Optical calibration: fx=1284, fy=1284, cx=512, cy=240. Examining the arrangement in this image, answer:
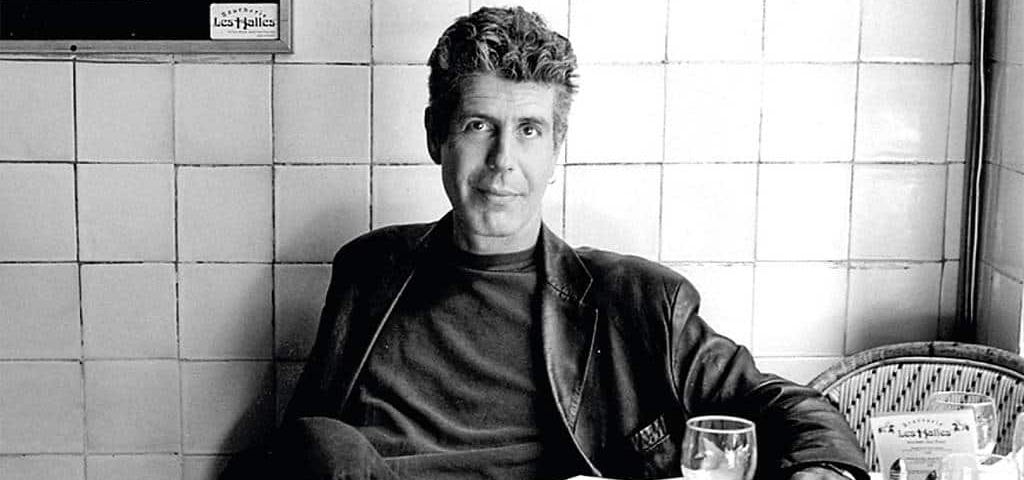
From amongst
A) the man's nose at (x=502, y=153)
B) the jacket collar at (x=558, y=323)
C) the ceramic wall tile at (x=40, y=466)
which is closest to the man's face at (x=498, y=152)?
the man's nose at (x=502, y=153)

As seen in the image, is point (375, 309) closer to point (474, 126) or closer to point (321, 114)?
point (474, 126)

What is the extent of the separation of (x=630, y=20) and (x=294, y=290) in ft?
2.85

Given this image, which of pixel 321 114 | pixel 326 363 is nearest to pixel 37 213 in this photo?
pixel 321 114

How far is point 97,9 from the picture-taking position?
251 cm

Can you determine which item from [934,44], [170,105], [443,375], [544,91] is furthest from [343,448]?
[934,44]

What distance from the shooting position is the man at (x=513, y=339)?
86.1 inches

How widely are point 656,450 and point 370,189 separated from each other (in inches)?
31.8

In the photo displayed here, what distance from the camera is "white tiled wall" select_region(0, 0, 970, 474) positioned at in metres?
2.54

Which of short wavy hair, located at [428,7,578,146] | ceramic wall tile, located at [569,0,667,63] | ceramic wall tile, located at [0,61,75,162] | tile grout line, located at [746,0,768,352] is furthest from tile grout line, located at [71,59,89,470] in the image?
tile grout line, located at [746,0,768,352]

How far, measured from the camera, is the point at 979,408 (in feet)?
5.85

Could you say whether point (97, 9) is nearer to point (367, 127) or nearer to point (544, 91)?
point (367, 127)

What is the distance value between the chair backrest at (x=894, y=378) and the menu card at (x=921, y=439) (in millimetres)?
721

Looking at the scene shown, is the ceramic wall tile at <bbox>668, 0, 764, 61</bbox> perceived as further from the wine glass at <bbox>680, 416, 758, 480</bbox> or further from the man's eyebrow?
the wine glass at <bbox>680, 416, 758, 480</bbox>

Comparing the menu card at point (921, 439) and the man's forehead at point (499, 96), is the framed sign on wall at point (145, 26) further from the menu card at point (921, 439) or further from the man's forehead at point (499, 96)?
the menu card at point (921, 439)
